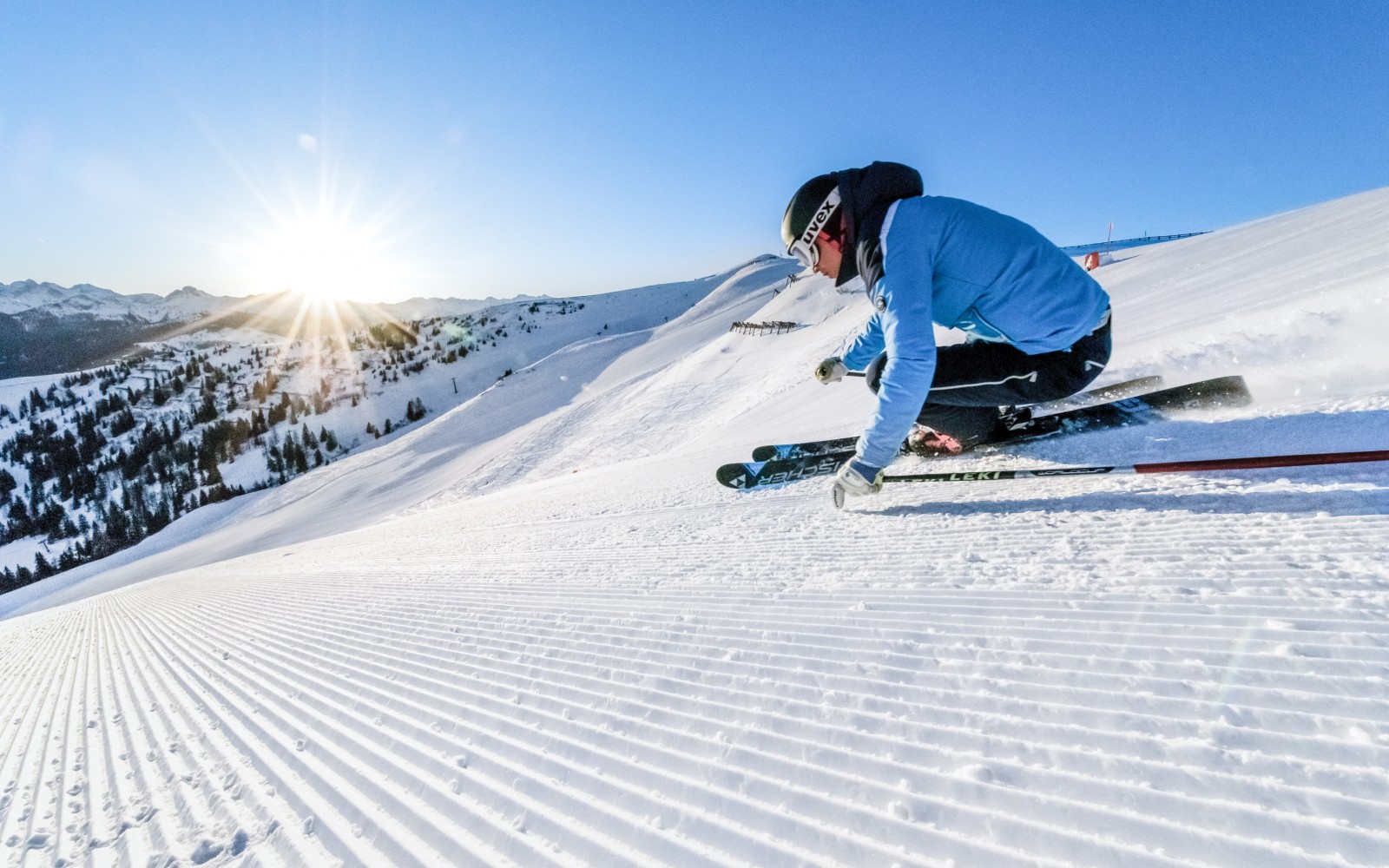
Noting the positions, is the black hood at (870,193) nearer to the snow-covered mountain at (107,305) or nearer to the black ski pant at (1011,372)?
the black ski pant at (1011,372)

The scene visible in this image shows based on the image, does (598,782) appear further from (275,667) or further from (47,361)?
(47,361)

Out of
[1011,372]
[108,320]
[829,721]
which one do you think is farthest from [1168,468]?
[108,320]

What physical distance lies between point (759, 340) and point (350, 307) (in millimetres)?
102847

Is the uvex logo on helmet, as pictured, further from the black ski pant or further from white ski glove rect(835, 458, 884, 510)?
white ski glove rect(835, 458, 884, 510)

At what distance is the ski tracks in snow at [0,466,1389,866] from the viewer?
3.82 feet

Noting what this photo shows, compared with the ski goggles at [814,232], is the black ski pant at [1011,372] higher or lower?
lower

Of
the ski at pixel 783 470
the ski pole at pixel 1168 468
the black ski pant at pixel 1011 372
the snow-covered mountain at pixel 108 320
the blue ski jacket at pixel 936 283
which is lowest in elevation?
the ski at pixel 783 470

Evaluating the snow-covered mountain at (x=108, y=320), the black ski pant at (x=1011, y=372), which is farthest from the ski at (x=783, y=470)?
the snow-covered mountain at (x=108, y=320)

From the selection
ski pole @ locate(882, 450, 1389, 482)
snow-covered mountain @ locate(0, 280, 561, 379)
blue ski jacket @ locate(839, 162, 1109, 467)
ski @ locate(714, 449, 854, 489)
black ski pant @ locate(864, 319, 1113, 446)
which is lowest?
ski @ locate(714, 449, 854, 489)

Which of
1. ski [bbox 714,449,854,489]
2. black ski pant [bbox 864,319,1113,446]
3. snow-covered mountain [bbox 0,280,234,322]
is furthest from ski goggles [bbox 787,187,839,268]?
snow-covered mountain [bbox 0,280,234,322]

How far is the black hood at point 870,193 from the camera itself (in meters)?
2.88

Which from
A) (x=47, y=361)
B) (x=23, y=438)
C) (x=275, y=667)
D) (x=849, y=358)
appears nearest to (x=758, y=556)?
(x=849, y=358)

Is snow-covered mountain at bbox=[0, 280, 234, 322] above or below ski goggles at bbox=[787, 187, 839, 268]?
above

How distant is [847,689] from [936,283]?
2261 millimetres
